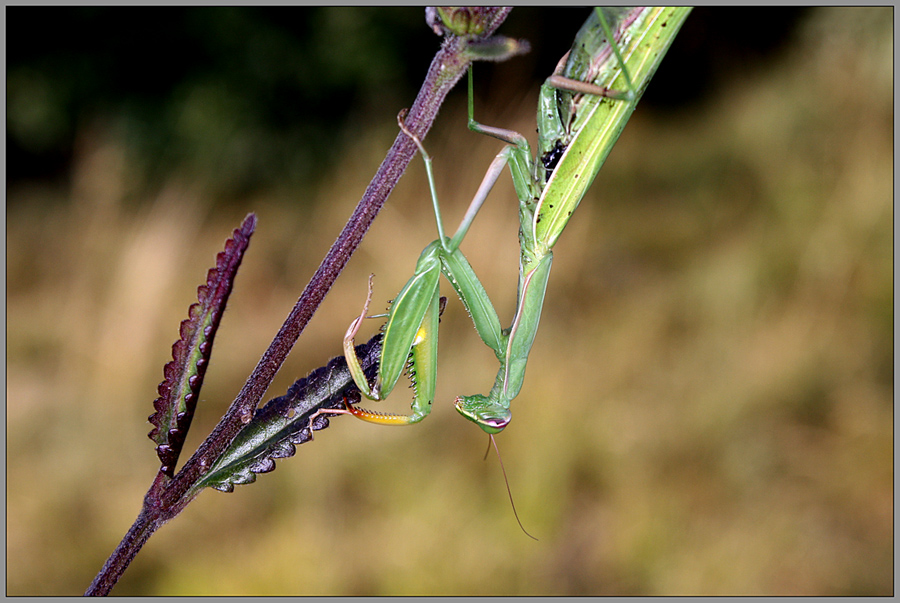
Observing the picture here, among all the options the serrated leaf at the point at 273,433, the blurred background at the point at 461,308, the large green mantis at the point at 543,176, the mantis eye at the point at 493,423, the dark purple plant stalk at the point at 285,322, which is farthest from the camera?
the blurred background at the point at 461,308

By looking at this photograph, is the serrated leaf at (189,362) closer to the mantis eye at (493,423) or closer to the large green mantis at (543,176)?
the large green mantis at (543,176)

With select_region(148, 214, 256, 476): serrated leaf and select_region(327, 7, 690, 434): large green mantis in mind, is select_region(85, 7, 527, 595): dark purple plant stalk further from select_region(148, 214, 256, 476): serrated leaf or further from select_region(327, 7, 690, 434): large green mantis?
select_region(327, 7, 690, 434): large green mantis

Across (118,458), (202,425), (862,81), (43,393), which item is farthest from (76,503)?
(862,81)

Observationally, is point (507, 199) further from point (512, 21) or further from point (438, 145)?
point (512, 21)

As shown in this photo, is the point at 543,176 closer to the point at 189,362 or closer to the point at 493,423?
the point at 493,423

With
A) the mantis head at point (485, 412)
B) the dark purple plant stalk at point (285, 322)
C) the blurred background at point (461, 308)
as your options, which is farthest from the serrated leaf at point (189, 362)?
the blurred background at point (461, 308)

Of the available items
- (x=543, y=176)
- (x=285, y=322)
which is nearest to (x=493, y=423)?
(x=543, y=176)
